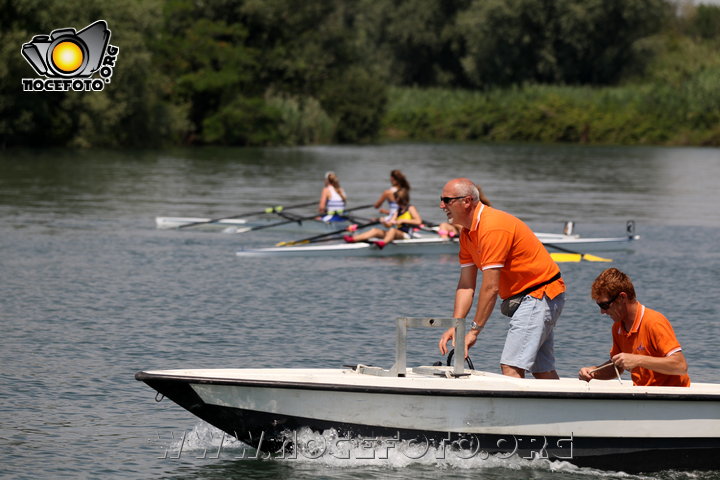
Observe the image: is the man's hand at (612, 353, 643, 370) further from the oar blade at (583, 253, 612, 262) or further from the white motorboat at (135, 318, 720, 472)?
the oar blade at (583, 253, 612, 262)

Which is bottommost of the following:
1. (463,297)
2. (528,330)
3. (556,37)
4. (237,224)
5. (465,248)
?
(237,224)

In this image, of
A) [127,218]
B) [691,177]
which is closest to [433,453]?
[127,218]

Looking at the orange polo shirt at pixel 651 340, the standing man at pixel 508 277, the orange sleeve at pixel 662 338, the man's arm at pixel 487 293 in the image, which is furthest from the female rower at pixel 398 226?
the orange sleeve at pixel 662 338

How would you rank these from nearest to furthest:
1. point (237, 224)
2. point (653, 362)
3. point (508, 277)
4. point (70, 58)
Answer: point (653, 362), point (508, 277), point (237, 224), point (70, 58)

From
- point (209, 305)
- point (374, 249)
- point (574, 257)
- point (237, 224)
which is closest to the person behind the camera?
point (209, 305)

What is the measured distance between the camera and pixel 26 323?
543 inches

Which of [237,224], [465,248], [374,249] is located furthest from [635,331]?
[237,224]

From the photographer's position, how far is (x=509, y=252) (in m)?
8.04

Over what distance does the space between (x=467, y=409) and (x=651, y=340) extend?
133 centimetres

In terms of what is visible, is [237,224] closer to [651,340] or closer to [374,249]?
[374,249]

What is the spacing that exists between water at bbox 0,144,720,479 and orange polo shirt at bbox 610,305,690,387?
767 mm

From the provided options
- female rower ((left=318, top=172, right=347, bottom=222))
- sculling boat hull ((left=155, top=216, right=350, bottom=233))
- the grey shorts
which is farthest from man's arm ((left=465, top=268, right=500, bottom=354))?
sculling boat hull ((left=155, top=216, right=350, bottom=233))

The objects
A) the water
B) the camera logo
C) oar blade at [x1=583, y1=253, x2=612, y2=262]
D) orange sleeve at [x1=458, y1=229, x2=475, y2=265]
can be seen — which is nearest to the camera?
orange sleeve at [x1=458, y1=229, x2=475, y2=265]

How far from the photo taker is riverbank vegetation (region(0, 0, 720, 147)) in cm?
5509
